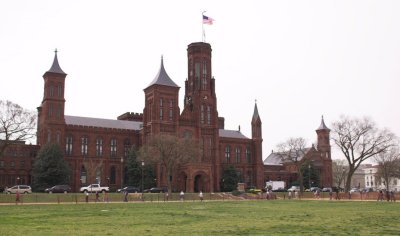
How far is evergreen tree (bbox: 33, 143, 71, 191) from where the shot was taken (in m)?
78.4

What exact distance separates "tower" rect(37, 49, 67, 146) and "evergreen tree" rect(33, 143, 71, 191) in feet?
18.7

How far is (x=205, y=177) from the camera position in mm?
88750

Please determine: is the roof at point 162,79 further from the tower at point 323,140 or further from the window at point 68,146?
the tower at point 323,140

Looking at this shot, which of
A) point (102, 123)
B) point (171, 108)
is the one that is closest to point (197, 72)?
point (171, 108)

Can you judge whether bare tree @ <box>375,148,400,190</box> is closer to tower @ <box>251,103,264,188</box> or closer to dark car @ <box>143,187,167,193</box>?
tower @ <box>251,103,264,188</box>

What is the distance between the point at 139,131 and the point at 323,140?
5846 cm

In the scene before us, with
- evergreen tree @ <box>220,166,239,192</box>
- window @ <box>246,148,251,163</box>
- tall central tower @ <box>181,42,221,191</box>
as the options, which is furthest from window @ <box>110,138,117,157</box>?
window @ <box>246,148,251,163</box>

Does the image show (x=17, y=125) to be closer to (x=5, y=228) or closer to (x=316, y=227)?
(x=5, y=228)

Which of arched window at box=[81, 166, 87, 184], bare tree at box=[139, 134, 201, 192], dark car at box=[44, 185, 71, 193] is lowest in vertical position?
dark car at box=[44, 185, 71, 193]

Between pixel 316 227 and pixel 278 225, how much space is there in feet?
6.66

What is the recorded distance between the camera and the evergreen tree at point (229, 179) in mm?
98062

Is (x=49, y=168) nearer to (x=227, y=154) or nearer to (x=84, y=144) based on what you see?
(x=84, y=144)

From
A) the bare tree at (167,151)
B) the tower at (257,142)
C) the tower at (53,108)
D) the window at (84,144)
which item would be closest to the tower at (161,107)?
the bare tree at (167,151)

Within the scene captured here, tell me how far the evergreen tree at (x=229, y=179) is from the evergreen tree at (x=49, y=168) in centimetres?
3344
